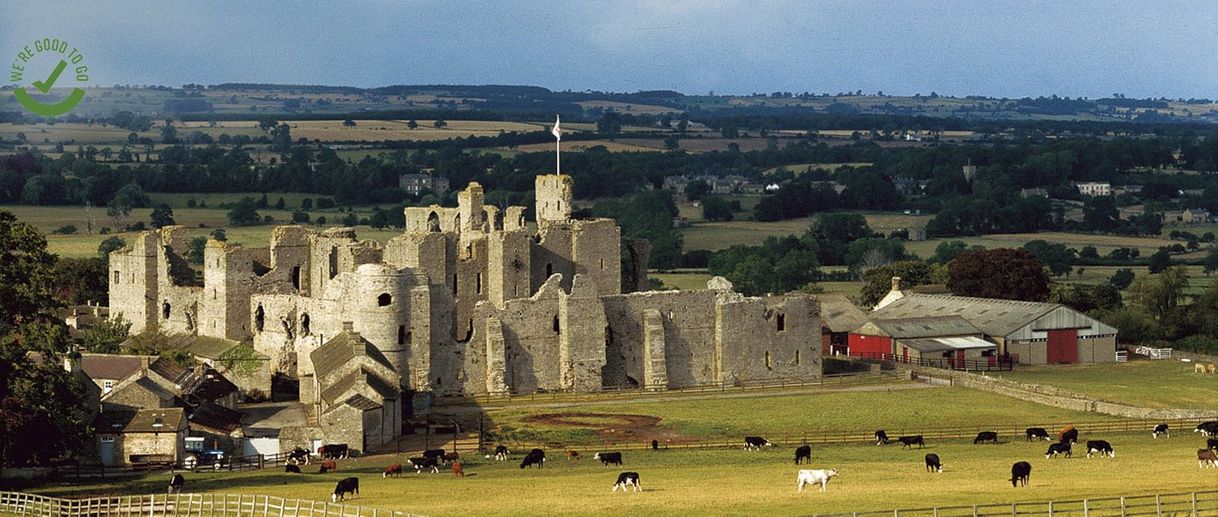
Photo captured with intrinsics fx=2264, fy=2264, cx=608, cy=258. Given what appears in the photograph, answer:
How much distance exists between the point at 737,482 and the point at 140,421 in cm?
1924

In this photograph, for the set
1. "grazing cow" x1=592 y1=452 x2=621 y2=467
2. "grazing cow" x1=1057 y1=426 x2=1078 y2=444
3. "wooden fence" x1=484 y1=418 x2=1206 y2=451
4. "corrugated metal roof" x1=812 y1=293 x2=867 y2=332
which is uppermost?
"corrugated metal roof" x1=812 y1=293 x2=867 y2=332

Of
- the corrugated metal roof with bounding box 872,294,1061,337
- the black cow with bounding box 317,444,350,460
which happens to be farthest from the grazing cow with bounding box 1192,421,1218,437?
the black cow with bounding box 317,444,350,460

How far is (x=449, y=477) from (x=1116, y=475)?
18.3 meters

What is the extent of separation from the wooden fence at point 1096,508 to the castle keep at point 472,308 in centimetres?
2837

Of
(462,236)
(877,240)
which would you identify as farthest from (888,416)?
(877,240)

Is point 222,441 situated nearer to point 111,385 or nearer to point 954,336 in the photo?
point 111,385

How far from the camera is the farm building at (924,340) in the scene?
310 ft

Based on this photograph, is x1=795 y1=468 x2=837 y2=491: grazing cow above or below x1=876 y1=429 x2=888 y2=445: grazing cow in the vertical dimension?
above

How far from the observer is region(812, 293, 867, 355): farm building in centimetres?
9869

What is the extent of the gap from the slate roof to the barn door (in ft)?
141

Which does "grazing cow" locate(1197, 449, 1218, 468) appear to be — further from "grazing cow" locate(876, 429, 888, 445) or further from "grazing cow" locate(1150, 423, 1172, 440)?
"grazing cow" locate(876, 429, 888, 445)

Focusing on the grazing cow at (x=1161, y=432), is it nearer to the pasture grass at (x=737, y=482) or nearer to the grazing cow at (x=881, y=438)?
the pasture grass at (x=737, y=482)

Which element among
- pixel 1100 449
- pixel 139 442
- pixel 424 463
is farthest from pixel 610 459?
pixel 1100 449

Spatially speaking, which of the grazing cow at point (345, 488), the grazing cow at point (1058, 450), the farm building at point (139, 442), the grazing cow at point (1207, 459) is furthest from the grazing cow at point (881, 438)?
the farm building at point (139, 442)
